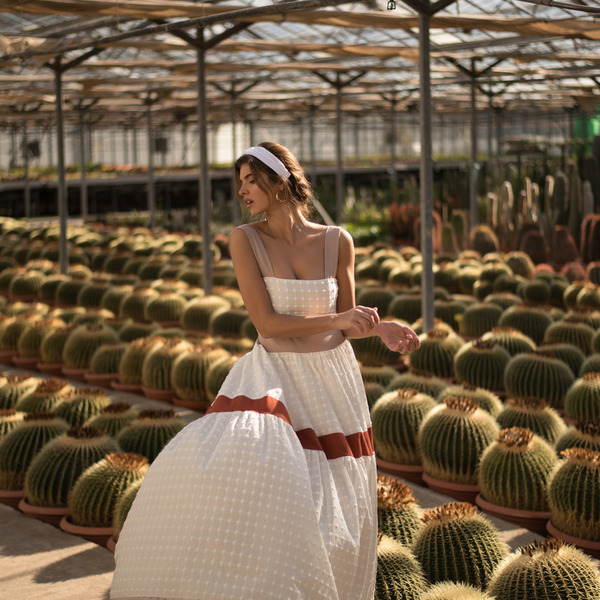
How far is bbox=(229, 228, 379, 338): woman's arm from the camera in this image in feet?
9.41

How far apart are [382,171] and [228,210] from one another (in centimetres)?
1681

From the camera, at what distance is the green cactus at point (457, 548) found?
4137 mm

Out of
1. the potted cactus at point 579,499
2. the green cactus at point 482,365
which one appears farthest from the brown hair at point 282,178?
the green cactus at point 482,365

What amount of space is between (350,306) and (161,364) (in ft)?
18.1

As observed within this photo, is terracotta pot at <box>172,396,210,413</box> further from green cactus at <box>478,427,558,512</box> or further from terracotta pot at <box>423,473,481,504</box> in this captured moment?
green cactus at <box>478,427,558,512</box>

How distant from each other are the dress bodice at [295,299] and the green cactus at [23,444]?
3.59 meters

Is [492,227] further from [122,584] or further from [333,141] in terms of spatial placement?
[333,141]

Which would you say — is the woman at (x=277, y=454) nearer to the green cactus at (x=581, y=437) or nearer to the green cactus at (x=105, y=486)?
the green cactus at (x=105, y=486)

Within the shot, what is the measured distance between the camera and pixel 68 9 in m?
9.52

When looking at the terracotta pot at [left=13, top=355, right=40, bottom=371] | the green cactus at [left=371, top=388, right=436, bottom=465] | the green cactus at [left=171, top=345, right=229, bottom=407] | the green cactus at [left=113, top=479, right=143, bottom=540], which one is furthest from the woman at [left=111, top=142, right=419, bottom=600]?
the terracotta pot at [left=13, top=355, right=40, bottom=371]

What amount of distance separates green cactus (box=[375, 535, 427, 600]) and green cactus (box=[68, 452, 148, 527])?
6.28ft

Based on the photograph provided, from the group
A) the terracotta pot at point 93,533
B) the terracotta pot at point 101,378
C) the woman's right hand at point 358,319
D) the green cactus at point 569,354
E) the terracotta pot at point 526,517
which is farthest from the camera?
the terracotta pot at point 101,378

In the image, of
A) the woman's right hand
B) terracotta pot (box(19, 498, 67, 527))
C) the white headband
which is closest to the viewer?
the woman's right hand

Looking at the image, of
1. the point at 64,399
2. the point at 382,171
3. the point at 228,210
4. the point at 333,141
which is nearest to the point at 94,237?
the point at 228,210
